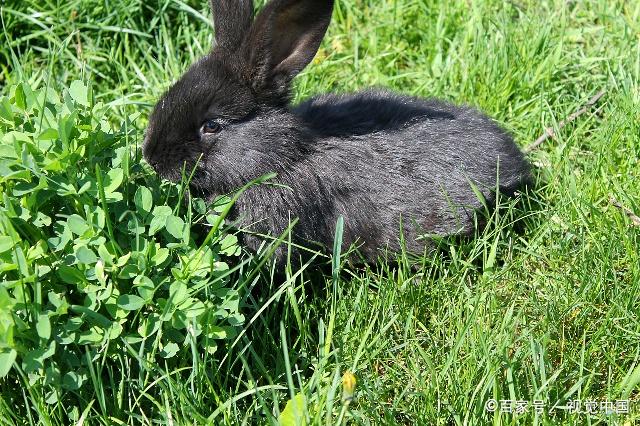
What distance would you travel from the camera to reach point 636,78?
4.71 m

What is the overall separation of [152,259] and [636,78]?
290 centimetres

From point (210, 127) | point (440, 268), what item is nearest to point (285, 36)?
point (210, 127)

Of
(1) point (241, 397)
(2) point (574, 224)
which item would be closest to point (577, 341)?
(2) point (574, 224)

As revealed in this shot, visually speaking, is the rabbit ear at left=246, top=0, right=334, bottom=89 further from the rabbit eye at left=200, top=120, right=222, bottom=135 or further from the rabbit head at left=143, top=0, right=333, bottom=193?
the rabbit eye at left=200, top=120, right=222, bottom=135

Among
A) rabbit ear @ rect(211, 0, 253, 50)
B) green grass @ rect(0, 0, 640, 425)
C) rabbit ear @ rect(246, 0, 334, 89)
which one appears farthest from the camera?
rabbit ear @ rect(211, 0, 253, 50)

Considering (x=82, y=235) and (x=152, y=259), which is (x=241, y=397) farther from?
(x=82, y=235)

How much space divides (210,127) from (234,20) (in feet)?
1.66

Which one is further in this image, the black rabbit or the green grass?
the black rabbit

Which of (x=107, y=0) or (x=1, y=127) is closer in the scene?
(x=1, y=127)

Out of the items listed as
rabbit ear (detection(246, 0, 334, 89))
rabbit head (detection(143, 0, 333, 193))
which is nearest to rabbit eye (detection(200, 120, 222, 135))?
rabbit head (detection(143, 0, 333, 193))

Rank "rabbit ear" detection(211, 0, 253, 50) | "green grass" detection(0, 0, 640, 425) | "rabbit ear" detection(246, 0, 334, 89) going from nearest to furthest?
"green grass" detection(0, 0, 640, 425), "rabbit ear" detection(246, 0, 334, 89), "rabbit ear" detection(211, 0, 253, 50)

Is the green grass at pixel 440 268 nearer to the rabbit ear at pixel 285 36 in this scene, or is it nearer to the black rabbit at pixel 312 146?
the black rabbit at pixel 312 146

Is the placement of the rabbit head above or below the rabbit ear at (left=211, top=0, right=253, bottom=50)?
below

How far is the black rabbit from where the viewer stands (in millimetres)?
3820
